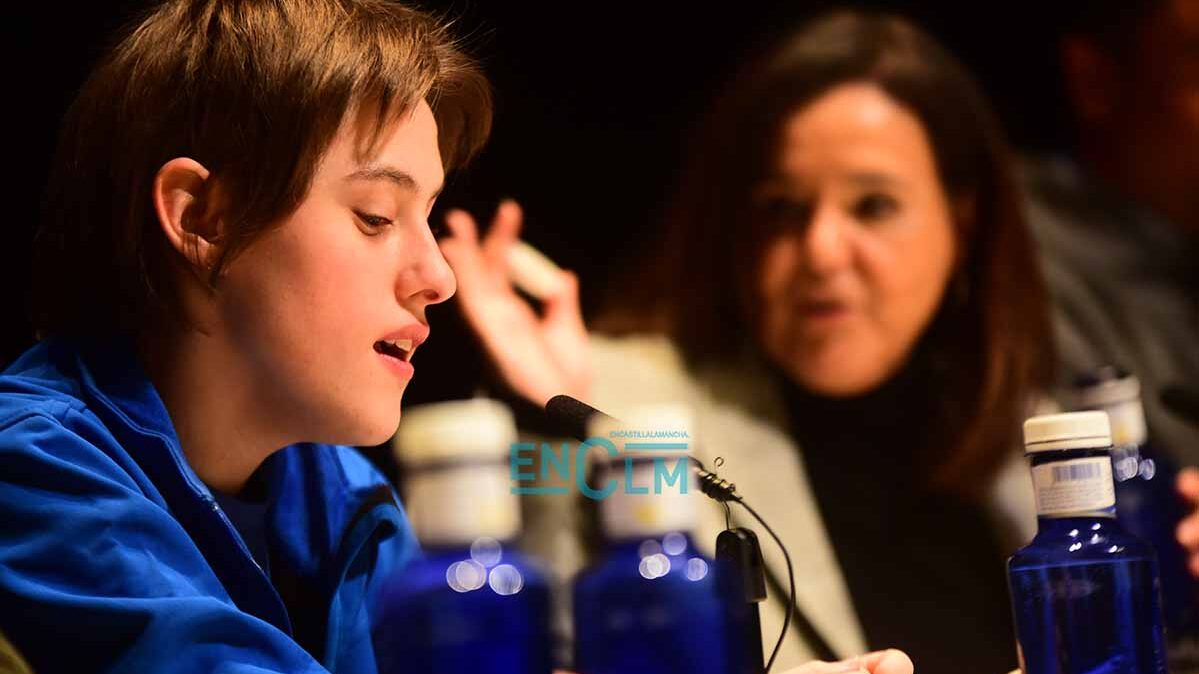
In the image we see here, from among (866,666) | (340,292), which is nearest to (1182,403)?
(866,666)

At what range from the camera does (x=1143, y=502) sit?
1623 mm

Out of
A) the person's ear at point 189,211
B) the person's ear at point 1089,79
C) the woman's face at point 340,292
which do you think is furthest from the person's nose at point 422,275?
the person's ear at point 1089,79

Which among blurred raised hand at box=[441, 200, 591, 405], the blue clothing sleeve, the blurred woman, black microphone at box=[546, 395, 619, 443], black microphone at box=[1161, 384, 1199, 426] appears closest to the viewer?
the blue clothing sleeve

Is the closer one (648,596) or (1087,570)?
(648,596)

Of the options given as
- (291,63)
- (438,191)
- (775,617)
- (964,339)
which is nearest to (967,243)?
(964,339)

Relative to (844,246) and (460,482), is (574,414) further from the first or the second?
(844,246)

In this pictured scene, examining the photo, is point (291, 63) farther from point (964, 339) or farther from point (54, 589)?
point (964, 339)

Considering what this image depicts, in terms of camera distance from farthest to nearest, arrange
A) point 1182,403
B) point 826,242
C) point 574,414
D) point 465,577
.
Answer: point 1182,403 < point 826,242 < point 574,414 < point 465,577

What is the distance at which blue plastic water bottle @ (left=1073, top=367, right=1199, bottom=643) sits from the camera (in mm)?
1510

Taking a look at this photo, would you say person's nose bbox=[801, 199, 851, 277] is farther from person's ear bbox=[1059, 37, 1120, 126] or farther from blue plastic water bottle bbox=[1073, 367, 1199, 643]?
person's ear bbox=[1059, 37, 1120, 126]

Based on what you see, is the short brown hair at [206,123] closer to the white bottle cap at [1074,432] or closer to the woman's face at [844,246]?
the white bottle cap at [1074,432]

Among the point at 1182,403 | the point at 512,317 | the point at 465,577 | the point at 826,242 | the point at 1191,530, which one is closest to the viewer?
the point at 465,577

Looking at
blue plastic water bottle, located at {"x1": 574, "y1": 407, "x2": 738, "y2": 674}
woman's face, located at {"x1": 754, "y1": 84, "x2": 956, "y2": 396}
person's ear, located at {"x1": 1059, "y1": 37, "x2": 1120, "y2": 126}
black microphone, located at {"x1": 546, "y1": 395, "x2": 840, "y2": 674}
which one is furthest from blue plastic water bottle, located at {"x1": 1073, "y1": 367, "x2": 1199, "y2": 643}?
blue plastic water bottle, located at {"x1": 574, "y1": 407, "x2": 738, "y2": 674}

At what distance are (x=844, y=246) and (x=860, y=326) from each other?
103 millimetres
